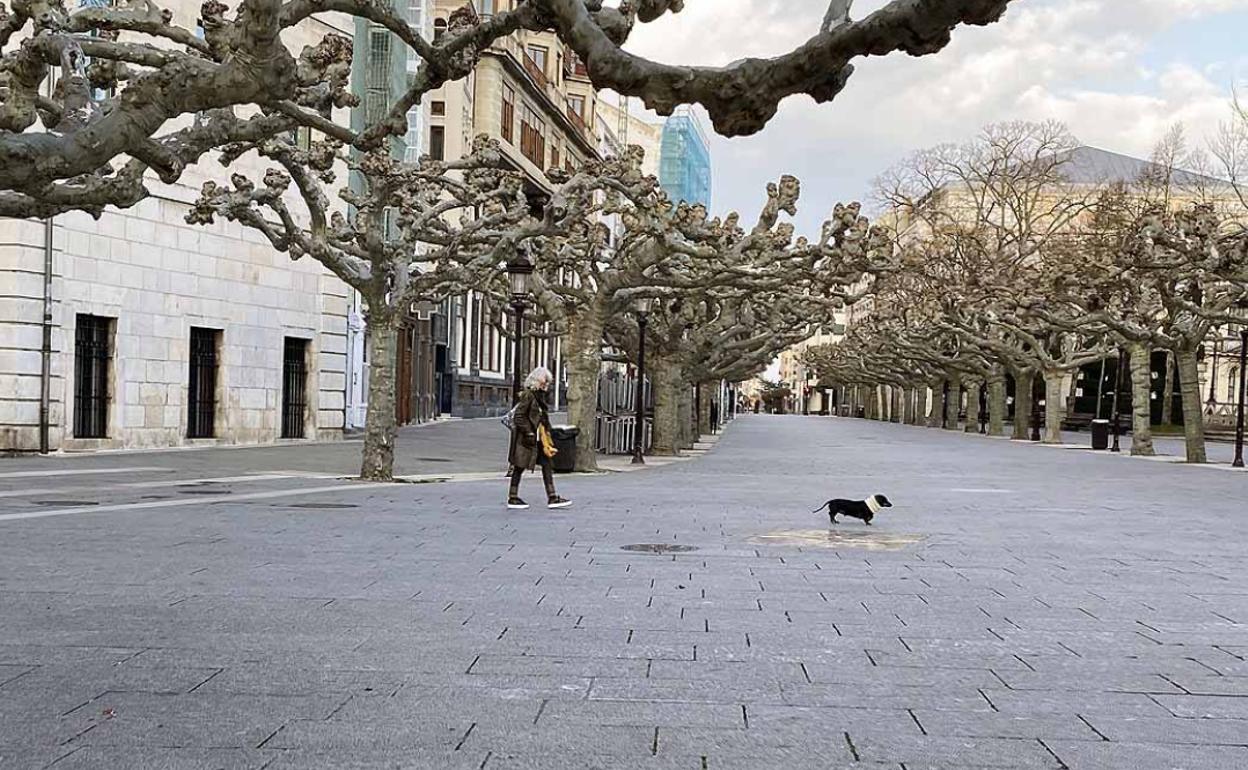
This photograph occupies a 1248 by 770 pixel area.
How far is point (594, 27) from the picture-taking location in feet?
16.5

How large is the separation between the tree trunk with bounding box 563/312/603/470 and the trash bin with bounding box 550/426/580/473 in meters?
0.38

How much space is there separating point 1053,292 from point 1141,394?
11.7 ft

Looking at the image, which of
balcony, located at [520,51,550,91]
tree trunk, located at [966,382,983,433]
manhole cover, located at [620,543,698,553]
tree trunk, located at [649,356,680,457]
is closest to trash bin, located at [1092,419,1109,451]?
tree trunk, located at [649,356,680,457]

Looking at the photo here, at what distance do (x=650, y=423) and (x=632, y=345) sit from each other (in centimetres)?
298

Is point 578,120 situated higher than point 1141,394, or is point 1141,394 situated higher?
point 578,120

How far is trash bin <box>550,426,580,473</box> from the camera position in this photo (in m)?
23.0

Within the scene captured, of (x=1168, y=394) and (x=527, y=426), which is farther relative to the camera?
(x=1168, y=394)

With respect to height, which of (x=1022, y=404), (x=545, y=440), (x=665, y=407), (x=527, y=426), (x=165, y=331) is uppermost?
(x=165, y=331)

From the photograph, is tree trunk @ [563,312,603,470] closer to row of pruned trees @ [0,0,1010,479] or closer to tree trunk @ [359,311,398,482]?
row of pruned trees @ [0,0,1010,479]

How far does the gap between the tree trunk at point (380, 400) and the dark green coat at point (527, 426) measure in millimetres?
4417

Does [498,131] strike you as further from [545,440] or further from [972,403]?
[545,440]

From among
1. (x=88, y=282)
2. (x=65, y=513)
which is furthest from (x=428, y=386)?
(x=65, y=513)

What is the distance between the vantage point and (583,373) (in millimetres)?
23562

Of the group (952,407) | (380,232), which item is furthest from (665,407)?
(952,407)
